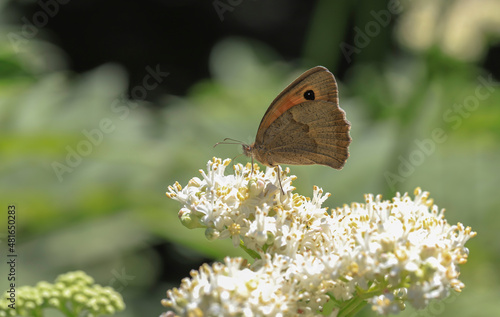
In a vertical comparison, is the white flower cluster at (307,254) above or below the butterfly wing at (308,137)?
below

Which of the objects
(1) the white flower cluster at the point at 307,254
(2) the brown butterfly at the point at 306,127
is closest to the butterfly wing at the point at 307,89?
(2) the brown butterfly at the point at 306,127

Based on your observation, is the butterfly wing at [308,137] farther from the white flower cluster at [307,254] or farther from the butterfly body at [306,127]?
the white flower cluster at [307,254]

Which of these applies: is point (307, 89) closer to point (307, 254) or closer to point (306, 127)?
point (306, 127)

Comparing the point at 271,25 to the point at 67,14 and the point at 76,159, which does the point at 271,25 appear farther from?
the point at 76,159

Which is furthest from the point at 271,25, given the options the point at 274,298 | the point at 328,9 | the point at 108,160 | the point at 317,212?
the point at 274,298

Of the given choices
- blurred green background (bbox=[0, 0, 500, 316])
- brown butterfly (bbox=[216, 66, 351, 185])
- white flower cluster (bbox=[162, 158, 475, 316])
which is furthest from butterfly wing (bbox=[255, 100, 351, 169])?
blurred green background (bbox=[0, 0, 500, 316])

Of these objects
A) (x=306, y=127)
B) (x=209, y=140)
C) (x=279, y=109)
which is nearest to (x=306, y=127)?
(x=306, y=127)
